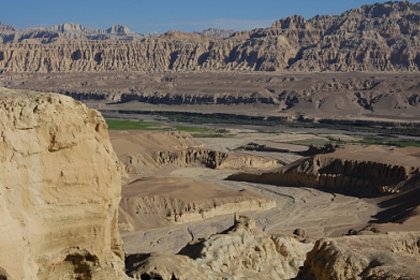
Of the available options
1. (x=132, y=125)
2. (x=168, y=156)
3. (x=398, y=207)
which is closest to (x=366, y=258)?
(x=398, y=207)

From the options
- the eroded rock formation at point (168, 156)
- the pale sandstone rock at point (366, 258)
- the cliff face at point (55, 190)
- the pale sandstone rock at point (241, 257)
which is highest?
the cliff face at point (55, 190)

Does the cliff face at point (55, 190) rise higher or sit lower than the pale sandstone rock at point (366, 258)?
higher

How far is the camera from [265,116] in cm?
13112

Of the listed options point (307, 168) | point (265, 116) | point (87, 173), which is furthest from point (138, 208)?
point (265, 116)

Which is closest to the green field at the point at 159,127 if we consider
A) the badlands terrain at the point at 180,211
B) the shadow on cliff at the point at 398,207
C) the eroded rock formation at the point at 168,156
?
the eroded rock formation at the point at 168,156

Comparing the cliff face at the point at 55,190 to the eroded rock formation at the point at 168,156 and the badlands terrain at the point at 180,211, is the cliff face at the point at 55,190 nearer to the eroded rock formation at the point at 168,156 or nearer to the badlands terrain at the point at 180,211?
the badlands terrain at the point at 180,211

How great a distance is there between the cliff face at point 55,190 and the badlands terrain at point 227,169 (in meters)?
0.03

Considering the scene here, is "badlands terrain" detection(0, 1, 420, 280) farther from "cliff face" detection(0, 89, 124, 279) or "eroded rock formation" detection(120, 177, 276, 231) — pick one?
"eroded rock formation" detection(120, 177, 276, 231)

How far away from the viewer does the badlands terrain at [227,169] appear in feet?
44.0

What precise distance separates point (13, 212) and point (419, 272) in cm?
1123

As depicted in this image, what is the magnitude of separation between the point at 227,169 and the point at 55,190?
194 ft

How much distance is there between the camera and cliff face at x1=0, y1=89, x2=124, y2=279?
41.2 ft

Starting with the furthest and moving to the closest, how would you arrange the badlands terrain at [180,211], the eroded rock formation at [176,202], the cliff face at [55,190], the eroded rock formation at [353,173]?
the eroded rock formation at [353,173] → the eroded rock formation at [176,202] → the badlands terrain at [180,211] → the cliff face at [55,190]

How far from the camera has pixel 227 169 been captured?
237ft
